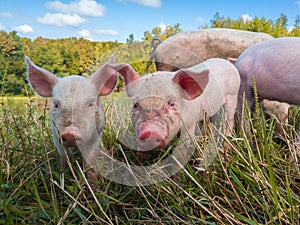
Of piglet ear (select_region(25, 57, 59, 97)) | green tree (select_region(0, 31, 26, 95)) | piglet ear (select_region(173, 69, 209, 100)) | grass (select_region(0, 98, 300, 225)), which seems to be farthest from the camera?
green tree (select_region(0, 31, 26, 95))

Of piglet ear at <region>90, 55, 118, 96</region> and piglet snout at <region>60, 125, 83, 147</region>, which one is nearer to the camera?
piglet snout at <region>60, 125, 83, 147</region>

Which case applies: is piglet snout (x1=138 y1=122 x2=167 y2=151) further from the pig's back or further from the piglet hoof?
the pig's back

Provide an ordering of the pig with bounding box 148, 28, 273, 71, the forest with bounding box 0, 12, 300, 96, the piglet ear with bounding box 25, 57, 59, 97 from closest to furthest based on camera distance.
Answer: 1. the piglet ear with bounding box 25, 57, 59, 97
2. the pig with bounding box 148, 28, 273, 71
3. the forest with bounding box 0, 12, 300, 96

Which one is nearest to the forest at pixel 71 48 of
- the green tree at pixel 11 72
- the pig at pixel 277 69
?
the green tree at pixel 11 72

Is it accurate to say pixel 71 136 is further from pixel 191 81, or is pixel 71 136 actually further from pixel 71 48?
pixel 71 48

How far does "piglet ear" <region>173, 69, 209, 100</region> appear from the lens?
1.92 meters

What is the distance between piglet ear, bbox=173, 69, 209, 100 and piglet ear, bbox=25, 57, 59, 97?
0.71 m

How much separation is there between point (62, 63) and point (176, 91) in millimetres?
8130

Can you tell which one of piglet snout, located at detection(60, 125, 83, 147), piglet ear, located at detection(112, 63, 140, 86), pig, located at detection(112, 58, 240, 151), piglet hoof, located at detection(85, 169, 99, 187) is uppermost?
piglet ear, located at detection(112, 63, 140, 86)

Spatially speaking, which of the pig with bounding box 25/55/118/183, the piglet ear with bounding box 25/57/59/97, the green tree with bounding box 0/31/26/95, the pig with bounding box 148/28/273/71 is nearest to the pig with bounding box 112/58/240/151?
the pig with bounding box 25/55/118/183

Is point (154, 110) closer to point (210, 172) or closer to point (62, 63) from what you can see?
point (210, 172)

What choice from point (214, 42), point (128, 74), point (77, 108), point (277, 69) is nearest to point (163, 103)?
point (128, 74)

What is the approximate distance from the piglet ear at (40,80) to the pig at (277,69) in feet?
4.27

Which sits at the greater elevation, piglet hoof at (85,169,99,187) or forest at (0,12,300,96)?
forest at (0,12,300,96)
